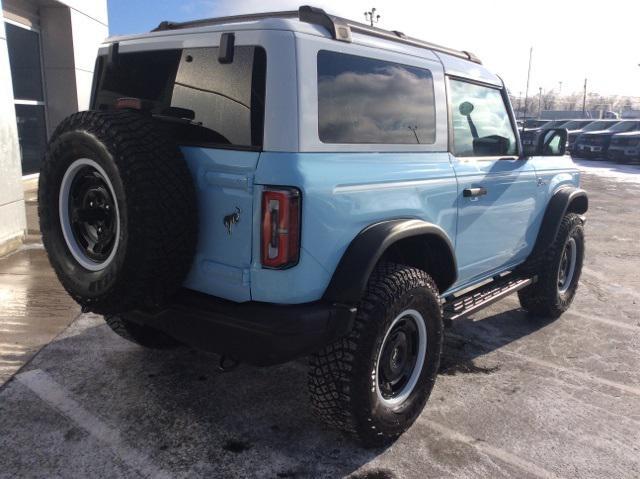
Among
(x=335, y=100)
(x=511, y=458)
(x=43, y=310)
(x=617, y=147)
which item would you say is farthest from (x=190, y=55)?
(x=617, y=147)

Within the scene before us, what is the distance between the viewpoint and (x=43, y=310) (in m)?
4.70

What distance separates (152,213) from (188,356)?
1879 mm

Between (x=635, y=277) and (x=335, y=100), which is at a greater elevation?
(x=335, y=100)

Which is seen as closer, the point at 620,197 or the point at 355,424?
the point at 355,424

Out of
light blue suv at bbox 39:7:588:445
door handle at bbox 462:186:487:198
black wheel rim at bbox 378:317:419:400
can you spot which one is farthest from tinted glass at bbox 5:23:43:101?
black wheel rim at bbox 378:317:419:400

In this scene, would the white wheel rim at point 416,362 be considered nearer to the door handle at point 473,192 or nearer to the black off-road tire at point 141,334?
the door handle at point 473,192

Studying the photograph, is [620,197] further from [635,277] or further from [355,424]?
[355,424]

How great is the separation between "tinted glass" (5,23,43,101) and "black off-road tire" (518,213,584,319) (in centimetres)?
906

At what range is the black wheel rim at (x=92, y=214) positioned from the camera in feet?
8.52

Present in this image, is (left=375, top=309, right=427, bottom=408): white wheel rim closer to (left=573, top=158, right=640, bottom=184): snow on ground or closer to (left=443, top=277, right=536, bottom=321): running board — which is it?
(left=443, top=277, right=536, bottom=321): running board

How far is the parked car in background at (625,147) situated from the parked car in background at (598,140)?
621 millimetres

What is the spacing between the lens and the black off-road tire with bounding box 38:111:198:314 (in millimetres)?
2334

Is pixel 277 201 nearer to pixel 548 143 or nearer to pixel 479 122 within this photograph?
pixel 479 122

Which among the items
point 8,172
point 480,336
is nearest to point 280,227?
point 480,336
